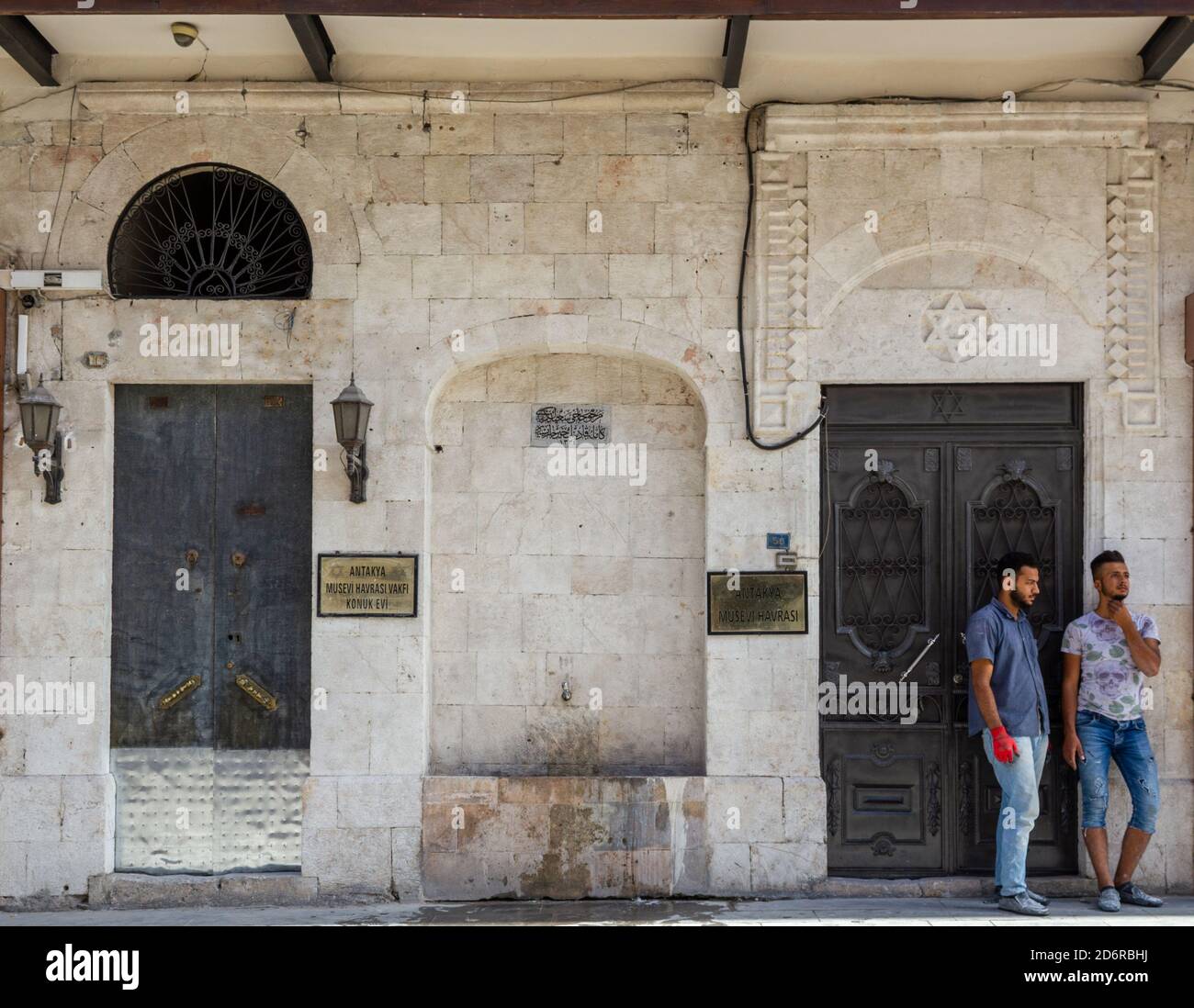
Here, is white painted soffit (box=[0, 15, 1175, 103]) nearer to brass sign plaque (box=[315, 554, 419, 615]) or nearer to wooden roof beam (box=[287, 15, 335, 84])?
wooden roof beam (box=[287, 15, 335, 84])

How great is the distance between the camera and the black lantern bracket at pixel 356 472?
771 centimetres

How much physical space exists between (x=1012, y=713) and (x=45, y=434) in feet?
20.8

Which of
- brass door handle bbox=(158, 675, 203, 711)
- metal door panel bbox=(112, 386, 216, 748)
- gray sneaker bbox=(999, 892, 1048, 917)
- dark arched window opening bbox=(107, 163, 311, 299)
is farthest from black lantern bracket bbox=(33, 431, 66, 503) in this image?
gray sneaker bbox=(999, 892, 1048, 917)

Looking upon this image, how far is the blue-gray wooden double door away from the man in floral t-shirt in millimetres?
5006

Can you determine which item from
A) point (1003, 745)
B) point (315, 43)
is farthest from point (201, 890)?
point (315, 43)

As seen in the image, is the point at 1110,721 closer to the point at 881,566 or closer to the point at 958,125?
the point at 881,566

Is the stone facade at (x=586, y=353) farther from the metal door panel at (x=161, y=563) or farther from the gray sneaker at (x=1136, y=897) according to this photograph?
the gray sneaker at (x=1136, y=897)

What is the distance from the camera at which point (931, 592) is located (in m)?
7.90

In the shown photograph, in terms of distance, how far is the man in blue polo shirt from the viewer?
23.7 ft

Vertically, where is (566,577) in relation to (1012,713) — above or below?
above

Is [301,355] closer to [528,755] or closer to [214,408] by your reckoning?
[214,408]

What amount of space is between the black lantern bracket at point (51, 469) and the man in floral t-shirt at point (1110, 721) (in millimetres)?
6645

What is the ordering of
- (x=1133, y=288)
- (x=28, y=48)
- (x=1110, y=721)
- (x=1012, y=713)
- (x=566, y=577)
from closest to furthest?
(x=1012, y=713)
(x=1110, y=721)
(x=28, y=48)
(x=1133, y=288)
(x=566, y=577)
